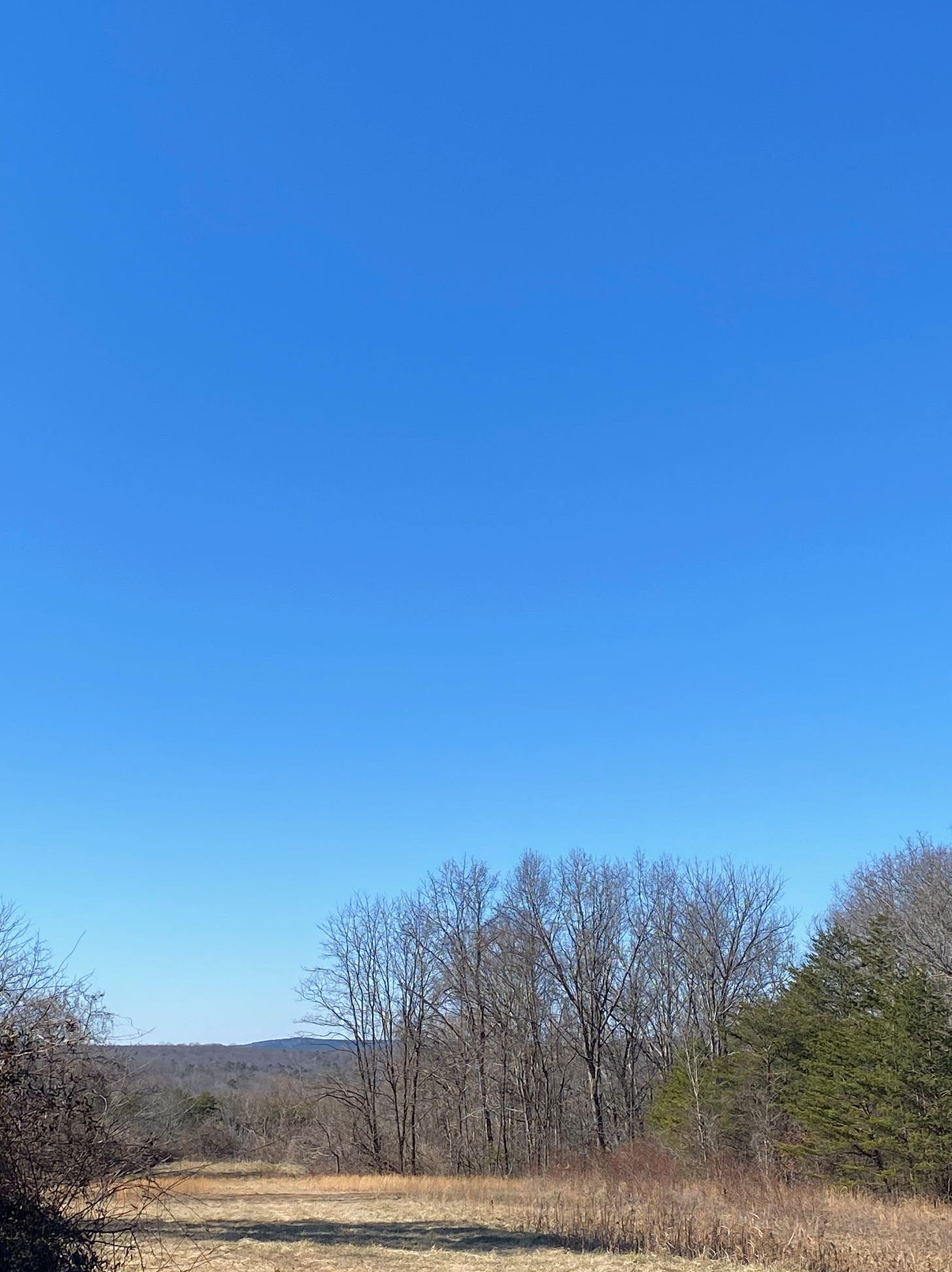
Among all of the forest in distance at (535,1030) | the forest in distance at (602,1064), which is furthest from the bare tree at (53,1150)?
the forest in distance at (535,1030)

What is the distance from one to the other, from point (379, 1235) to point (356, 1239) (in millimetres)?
1049

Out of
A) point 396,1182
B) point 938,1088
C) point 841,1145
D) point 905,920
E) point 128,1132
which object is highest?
point 905,920

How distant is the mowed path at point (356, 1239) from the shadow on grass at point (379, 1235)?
29 millimetres

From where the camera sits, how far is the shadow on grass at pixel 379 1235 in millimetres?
17109

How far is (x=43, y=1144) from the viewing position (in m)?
7.39

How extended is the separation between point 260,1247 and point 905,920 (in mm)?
42687

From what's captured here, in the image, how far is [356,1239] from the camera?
18047 millimetres

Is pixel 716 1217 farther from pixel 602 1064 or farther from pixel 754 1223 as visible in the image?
pixel 602 1064

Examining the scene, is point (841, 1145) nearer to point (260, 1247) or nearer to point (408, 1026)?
point (260, 1247)

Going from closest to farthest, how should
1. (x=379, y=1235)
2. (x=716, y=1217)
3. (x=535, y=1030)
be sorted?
1. (x=716, y=1217)
2. (x=379, y=1235)
3. (x=535, y=1030)

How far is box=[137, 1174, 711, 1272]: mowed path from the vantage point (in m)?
14.5

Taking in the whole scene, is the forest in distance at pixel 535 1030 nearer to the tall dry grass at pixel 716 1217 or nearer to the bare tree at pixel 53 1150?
the tall dry grass at pixel 716 1217

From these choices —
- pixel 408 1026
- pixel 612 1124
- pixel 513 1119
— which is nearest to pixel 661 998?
pixel 612 1124

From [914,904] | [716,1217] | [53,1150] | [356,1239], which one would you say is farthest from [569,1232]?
[914,904]
